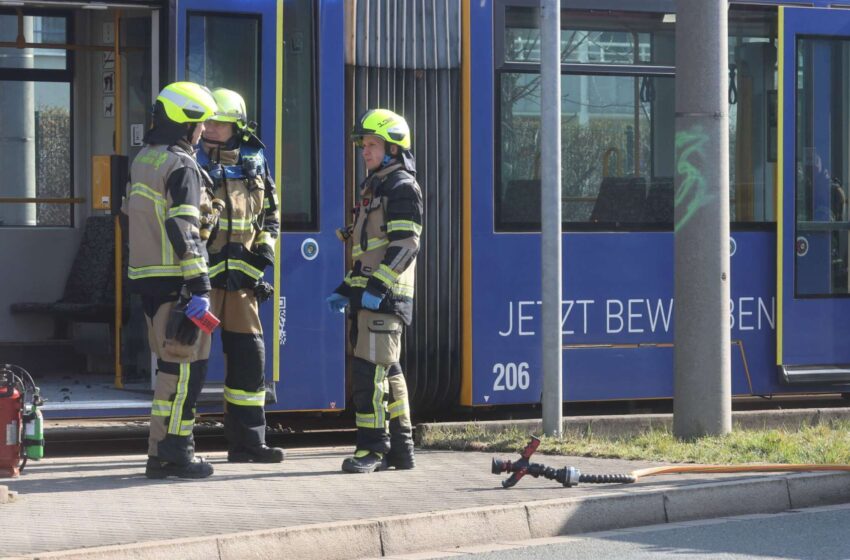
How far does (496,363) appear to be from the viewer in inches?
413

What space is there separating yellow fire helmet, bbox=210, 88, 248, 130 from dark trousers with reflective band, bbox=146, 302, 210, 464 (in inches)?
46.7

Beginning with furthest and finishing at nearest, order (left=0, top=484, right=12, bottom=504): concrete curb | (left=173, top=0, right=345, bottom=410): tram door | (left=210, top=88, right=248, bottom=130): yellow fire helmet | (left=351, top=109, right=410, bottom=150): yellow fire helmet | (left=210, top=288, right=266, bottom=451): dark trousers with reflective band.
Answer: (left=173, top=0, right=345, bottom=410): tram door < (left=210, top=288, right=266, bottom=451): dark trousers with reflective band < (left=210, top=88, right=248, bottom=130): yellow fire helmet < (left=351, top=109, right=410, bottom=150): yellow fire helmet < (left=0, top=484, right=12, bottom=504): concrete curb

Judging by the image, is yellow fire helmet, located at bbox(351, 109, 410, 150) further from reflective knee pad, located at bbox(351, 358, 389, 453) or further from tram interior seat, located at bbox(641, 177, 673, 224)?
tram interior seat, located at bbox(641, 177, 673, 224)

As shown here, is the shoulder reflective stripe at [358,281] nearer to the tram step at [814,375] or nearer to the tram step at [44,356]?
A: the tram step at [814,375]

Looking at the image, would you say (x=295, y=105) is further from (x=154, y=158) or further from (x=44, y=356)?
(x=44, y=356)

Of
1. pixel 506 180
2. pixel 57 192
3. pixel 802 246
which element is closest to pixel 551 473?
pixel 506 180

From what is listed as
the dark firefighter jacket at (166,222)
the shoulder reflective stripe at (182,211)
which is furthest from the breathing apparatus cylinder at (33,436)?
the shoulder reflective stripe at (182,211)

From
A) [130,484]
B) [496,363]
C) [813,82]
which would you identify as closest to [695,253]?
[496,363]

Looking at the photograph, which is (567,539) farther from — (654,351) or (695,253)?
(654,351)

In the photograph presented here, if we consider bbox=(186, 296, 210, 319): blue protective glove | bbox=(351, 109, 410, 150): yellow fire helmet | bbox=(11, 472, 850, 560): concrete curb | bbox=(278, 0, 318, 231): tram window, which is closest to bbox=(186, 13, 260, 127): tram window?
bbox=(278, 0, 318, 231): tram window

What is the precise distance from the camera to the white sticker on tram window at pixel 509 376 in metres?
10.5

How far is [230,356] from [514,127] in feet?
9.60

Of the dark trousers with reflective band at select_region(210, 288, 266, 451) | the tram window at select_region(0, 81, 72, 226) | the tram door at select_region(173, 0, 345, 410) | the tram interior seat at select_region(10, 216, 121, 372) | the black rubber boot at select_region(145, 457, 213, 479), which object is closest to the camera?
the black rubber boot at select_region(145, 457, 213, 479)

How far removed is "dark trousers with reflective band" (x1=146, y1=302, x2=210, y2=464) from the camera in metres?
8.06
